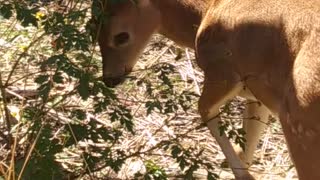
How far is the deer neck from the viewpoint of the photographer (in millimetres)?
5348

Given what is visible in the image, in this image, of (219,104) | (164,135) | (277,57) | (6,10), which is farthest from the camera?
(164,135)

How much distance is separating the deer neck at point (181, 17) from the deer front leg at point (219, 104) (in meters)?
0.47

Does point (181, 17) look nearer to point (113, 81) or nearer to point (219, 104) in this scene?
point (113, 81)

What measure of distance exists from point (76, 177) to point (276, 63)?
1.28 meters

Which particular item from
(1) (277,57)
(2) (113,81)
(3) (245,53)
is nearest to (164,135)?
(2) (113,81)

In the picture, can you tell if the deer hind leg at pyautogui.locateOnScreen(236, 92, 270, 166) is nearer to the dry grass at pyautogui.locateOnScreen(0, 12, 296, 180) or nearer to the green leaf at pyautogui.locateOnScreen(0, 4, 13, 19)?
the dry grass at pyautogui.locateOnScreen(0, 12, 296, 180)

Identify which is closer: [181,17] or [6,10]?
[6,10]

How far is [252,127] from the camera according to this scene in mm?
5566

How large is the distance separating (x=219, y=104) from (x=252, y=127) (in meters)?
0.60

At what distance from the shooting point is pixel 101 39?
550 cm

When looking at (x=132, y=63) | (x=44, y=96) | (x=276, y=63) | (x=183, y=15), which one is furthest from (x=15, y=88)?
(x=276, y=63)

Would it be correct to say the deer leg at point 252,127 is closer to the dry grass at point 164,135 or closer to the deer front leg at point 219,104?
the dry grass at point 164,135

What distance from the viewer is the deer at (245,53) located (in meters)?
4.26

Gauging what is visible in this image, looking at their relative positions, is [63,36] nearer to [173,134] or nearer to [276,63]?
[276,63]
